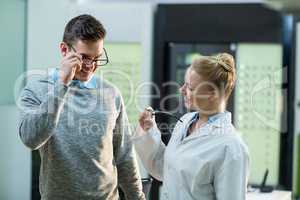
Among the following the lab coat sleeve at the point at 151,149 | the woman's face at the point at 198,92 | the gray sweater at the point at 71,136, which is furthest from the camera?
the lab coat sleeve at the point at 151,149

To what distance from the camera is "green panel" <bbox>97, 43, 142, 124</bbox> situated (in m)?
4.23

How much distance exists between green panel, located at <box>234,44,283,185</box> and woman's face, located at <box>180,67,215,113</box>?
250 cm

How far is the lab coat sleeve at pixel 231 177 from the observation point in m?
1.57

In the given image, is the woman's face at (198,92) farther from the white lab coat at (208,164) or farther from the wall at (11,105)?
the wall at (11,105)

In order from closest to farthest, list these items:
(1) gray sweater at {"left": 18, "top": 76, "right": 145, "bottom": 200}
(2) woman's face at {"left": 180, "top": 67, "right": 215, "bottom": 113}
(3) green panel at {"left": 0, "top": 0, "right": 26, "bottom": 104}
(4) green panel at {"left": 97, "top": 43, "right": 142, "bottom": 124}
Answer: (1) gray sweater at {"left": 18, "top": 76, "right": 145, "bottom": 200} < (2) woman's face at {"left": 180, "top": 67, "right": 215, "bottom": 113} < (3) green panel at {"left": 0, "top": 0, "right": 26, "bottom": 104} < (4) green panel at {"left": 97, "top": 43, "right": 142, "bottom": 124}

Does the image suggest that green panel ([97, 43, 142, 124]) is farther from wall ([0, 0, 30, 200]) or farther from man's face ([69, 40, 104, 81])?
man's face ([69, 40, 104, 81])

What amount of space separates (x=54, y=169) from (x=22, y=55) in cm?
271

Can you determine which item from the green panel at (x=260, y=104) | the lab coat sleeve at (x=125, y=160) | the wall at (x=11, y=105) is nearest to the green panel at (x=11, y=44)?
the wall at (x=11, y=105)

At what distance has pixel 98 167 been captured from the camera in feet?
5.65

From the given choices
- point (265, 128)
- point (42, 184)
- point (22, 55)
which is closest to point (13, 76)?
point (22, 55)

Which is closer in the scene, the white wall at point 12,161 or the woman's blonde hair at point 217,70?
the woman's blonde hair at point 217,70

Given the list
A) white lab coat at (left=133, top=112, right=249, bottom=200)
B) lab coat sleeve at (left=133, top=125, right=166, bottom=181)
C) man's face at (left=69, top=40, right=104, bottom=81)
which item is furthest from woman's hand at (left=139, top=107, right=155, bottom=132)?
man's face at (left=69, top=40, right=104, bottom=81)

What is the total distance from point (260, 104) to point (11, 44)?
1853 mm

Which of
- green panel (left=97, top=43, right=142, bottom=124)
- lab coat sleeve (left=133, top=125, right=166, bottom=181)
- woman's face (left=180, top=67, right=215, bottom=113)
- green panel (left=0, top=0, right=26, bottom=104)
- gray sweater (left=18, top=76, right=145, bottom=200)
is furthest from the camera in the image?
green panel (left=97, top=43, right=142, bottom=124)
